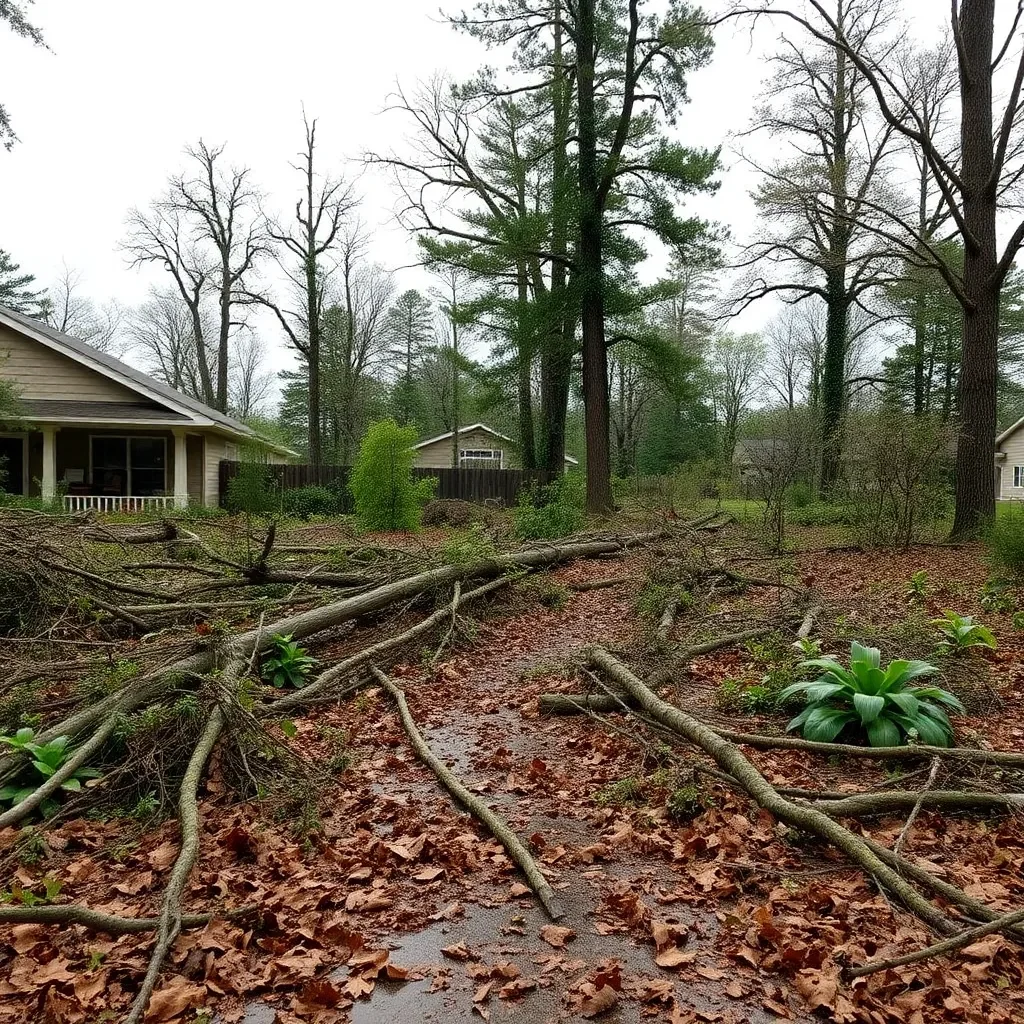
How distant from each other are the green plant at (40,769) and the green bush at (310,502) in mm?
17525

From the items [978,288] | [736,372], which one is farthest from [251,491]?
[736,372]

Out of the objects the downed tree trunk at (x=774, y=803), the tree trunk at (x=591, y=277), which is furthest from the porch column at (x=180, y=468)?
the downed tree trunk at (x=774, y=803)

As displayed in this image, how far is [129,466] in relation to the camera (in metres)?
18.7

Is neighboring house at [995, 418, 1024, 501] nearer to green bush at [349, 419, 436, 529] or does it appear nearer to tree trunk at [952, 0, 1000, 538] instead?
tree trunk at [952, 0, 1000, 538]

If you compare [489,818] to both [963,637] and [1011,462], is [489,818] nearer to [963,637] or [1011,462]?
[963,637]

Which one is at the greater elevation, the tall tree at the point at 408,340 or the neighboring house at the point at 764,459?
the tall tree at the point at 408,340

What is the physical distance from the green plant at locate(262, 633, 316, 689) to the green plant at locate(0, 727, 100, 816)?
1.77 meters

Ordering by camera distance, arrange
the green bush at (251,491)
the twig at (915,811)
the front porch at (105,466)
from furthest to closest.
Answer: the green bush at (251,491), the front porch at (105,466), the twig at (915,811)

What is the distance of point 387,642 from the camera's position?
240 inches

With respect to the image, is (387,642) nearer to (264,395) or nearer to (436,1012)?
(436,1012)

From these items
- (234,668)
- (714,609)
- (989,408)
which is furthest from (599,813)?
(989,408)

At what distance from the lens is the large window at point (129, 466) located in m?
18.5

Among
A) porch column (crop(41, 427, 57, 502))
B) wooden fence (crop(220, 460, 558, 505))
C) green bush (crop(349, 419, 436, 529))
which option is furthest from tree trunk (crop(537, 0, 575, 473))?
porch column (crop(41, 427, 57, 502))

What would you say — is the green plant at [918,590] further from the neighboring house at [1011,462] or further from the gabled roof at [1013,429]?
the gabled roof at [1013,429]
